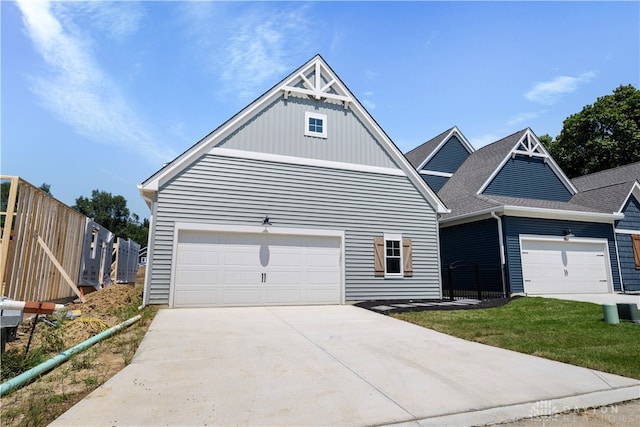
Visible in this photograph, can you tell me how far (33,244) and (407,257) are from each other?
32.3 feet

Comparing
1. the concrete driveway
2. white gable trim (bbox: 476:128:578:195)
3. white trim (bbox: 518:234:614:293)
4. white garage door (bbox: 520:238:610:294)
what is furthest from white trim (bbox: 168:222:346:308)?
white gable trim (bbox: 476:128:578:195)

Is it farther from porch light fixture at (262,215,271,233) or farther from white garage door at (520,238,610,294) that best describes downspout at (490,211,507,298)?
porch light fixture at (262,215,271,233)

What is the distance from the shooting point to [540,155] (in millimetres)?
16641

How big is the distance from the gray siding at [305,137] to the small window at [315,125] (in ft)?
0.37

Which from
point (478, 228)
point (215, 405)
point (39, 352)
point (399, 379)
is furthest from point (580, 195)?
point (39, 352)

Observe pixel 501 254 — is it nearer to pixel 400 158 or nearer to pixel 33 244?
pixel 400 158

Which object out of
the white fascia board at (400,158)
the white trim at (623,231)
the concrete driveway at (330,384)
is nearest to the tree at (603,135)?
the white trim at (623,231)

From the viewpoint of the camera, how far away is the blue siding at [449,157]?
1956cm

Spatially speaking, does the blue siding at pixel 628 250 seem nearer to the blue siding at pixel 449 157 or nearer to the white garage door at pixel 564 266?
the white garage door at pixel 564 266

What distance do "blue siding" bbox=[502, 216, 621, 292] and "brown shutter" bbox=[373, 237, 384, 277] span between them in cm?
515

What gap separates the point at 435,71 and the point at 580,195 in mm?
12221

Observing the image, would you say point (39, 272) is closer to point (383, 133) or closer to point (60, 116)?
point (60, 116)

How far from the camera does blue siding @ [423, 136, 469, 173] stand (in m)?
19.6

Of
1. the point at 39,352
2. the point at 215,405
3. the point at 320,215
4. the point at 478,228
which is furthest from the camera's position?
the point at 478,228
